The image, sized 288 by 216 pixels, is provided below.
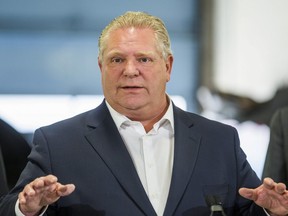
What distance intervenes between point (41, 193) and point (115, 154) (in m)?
0.36

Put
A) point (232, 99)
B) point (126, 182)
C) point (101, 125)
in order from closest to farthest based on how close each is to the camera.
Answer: point (126, 182)
point (101, 125)
point (232, 99)

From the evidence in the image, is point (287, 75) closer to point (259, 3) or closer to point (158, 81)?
point (259, 3)

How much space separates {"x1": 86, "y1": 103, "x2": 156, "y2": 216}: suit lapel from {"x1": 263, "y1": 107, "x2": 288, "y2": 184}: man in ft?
2.74

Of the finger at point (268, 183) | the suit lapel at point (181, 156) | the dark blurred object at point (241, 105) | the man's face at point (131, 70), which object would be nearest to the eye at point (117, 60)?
the man's face at point (131, 70)

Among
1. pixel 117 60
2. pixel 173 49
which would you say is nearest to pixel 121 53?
pixel 117 60

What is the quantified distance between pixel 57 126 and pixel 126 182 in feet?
1.05

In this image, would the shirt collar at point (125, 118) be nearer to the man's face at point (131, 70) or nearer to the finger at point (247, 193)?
the man's face at point (131, 70)

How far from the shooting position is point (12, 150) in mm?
2855

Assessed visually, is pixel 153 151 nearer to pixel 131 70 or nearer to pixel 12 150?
pixel 131 70

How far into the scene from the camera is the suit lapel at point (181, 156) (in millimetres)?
2270

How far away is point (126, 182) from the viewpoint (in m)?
2.26

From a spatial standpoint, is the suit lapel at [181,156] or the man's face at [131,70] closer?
the suit lapel at [181,156]

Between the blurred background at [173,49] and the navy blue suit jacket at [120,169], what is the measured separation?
3.11m

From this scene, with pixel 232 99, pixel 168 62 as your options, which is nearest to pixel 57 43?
pixel 232 99
